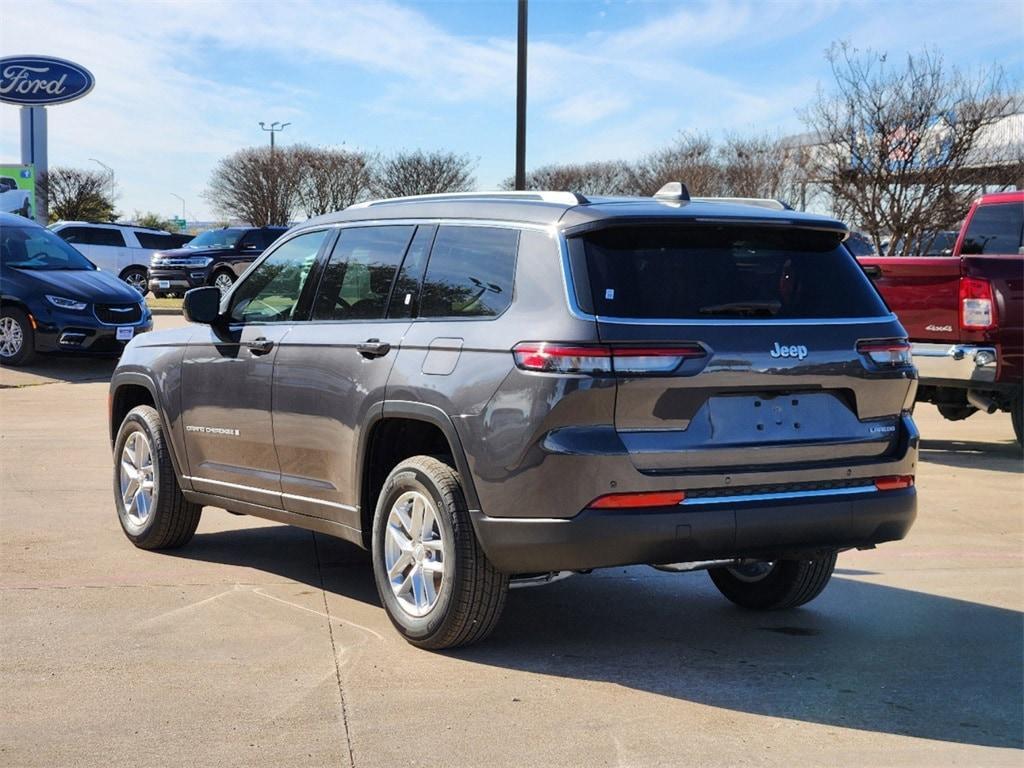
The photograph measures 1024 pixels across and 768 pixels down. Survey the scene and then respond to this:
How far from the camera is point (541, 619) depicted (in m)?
6.00

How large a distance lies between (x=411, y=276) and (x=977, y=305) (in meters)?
6.13

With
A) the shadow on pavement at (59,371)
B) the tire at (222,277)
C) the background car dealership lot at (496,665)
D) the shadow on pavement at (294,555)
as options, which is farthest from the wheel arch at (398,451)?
the tire at (222,277)

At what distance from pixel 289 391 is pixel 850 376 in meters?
2.48

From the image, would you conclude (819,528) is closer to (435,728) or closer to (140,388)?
(435,728)

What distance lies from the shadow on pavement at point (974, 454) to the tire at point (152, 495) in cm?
638

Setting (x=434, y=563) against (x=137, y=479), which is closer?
(x=434, y=563)

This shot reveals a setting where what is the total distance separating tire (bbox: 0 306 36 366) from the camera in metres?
16.8

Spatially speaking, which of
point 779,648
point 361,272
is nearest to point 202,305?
point 361,272

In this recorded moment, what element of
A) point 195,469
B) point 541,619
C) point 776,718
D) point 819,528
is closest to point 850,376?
point 819,528

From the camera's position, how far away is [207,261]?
105 feet

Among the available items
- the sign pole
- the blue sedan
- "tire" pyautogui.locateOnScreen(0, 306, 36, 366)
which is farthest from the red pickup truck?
the sign pole

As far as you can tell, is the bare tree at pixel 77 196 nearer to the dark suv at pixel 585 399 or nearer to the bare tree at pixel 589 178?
Result: the bare tree at pixel 589 178

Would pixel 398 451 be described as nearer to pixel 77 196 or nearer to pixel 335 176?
pixel 335 176

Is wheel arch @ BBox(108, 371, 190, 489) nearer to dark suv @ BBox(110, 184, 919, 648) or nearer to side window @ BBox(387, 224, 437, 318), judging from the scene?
dark suv @ BBox(110, 184, 919, 648)
